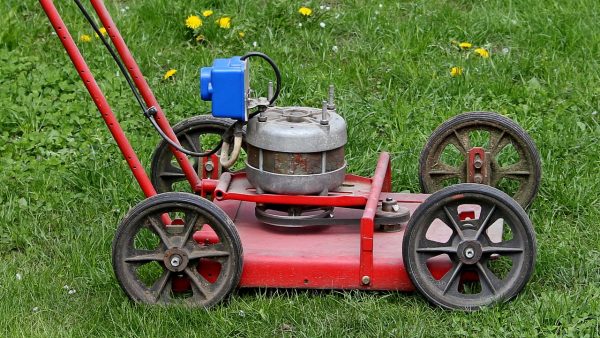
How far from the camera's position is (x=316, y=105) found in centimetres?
646

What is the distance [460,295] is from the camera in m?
4.61

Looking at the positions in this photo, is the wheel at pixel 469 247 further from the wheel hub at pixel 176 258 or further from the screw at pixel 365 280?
the wheel hub at pixel 176 258

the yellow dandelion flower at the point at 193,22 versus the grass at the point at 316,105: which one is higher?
the yellow dandelion flower at the point at 193,22

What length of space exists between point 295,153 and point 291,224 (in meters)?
0.35

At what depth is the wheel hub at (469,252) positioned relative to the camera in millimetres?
4535

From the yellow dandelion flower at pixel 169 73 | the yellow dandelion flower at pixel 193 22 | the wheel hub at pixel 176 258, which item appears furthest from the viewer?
the yellow dandelion flower at pixel 193 22

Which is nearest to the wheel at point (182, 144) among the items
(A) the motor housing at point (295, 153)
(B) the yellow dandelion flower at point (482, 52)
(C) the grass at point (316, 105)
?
(C) the grass at point (316, 105)

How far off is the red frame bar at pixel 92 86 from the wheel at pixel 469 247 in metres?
1.11

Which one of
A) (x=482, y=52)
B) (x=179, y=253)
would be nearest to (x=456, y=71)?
(x=482, y=52)

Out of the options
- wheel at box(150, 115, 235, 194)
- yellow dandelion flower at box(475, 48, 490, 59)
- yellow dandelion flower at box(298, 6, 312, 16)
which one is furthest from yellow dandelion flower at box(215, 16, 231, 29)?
wheel at box(150, 115, 235, 194)

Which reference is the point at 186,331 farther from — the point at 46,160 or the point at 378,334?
the point at 46,160

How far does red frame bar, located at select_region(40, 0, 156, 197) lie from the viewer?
15.1ft

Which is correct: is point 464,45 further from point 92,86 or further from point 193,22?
point 92,86

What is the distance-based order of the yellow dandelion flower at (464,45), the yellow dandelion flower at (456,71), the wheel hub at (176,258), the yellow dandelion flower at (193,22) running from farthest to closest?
the yellow dandelion flower at (193,22) < the yellow dandelion flower at (464,45) < the yellow dandelion flower at (456,71) < the wheel hub at (176,258)
